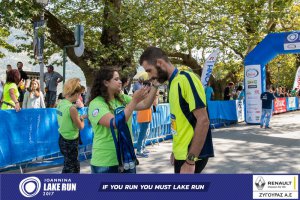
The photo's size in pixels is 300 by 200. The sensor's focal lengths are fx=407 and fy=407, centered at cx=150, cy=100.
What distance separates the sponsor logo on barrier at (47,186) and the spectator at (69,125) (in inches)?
105

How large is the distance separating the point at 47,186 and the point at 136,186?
1.65 feet

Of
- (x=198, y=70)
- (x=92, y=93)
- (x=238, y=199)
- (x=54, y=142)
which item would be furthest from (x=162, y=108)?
(x=198, y=70)

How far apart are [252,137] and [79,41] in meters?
6.14

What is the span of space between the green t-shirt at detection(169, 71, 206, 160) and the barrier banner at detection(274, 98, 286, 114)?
23.3 m

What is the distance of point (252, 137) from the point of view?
1274 centimetres

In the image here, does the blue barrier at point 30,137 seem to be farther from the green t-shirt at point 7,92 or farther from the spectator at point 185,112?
the spectator at point 185,112

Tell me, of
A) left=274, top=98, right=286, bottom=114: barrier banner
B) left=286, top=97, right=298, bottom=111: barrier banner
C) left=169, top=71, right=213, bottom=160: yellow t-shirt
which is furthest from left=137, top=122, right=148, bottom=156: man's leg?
left=286, top=97, right=298, bottom=111: barrier banner

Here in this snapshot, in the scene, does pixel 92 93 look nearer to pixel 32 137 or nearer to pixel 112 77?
pixel 112 77

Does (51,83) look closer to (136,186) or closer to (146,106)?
(146,106)

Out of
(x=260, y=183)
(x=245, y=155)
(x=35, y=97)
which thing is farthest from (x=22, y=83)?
(x=260, y=183)

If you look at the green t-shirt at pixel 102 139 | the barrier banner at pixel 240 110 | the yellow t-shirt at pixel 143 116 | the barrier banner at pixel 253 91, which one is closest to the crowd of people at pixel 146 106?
the green t-shirt at pixel 102 139

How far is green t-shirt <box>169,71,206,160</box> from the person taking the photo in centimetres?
297

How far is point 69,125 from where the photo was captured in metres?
5.07

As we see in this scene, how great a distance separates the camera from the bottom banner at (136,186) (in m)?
2.26
